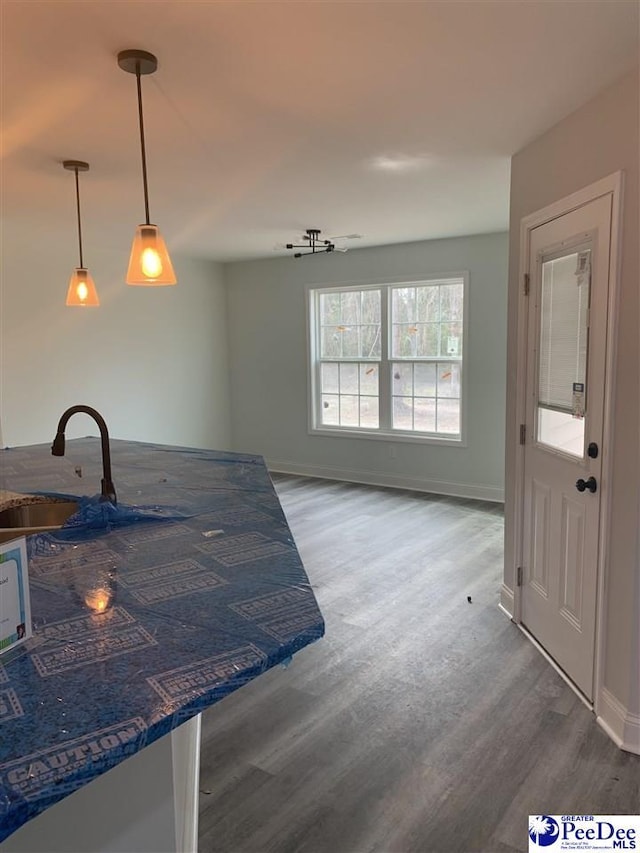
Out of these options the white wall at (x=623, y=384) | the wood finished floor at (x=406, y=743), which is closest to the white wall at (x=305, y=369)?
the wood finished floor at (x=406, y=743)

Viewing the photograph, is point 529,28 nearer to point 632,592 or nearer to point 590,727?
point 632,592

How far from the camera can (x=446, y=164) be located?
324 centimetres

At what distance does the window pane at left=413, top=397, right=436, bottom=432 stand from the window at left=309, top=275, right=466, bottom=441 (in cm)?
1

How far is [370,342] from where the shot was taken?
6.24 m

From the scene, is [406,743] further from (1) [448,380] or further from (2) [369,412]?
(2) [369,412]

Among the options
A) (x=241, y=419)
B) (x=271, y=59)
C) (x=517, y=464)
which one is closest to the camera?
(x=271, y=59)

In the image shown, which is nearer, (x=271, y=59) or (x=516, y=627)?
(x=271, y=59)

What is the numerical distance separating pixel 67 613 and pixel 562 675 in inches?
89.4

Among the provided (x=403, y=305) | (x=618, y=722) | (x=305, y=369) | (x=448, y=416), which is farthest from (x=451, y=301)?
(x=618, y=722)

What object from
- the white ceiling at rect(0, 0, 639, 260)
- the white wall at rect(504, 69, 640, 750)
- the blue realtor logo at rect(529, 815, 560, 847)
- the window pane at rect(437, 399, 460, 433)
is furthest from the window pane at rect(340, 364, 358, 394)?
the blue realtor logo at rect(529, 815, 560, 847)

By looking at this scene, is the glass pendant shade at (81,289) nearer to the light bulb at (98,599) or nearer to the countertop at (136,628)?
the countertop at (136,628)

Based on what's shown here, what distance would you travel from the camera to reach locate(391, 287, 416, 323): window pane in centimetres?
590

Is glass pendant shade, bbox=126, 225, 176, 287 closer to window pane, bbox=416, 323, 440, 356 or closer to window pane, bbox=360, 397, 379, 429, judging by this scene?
window pane, bbox=416, 323, 440, 356

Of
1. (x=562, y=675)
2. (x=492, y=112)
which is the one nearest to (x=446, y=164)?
(x=492, y=112)
